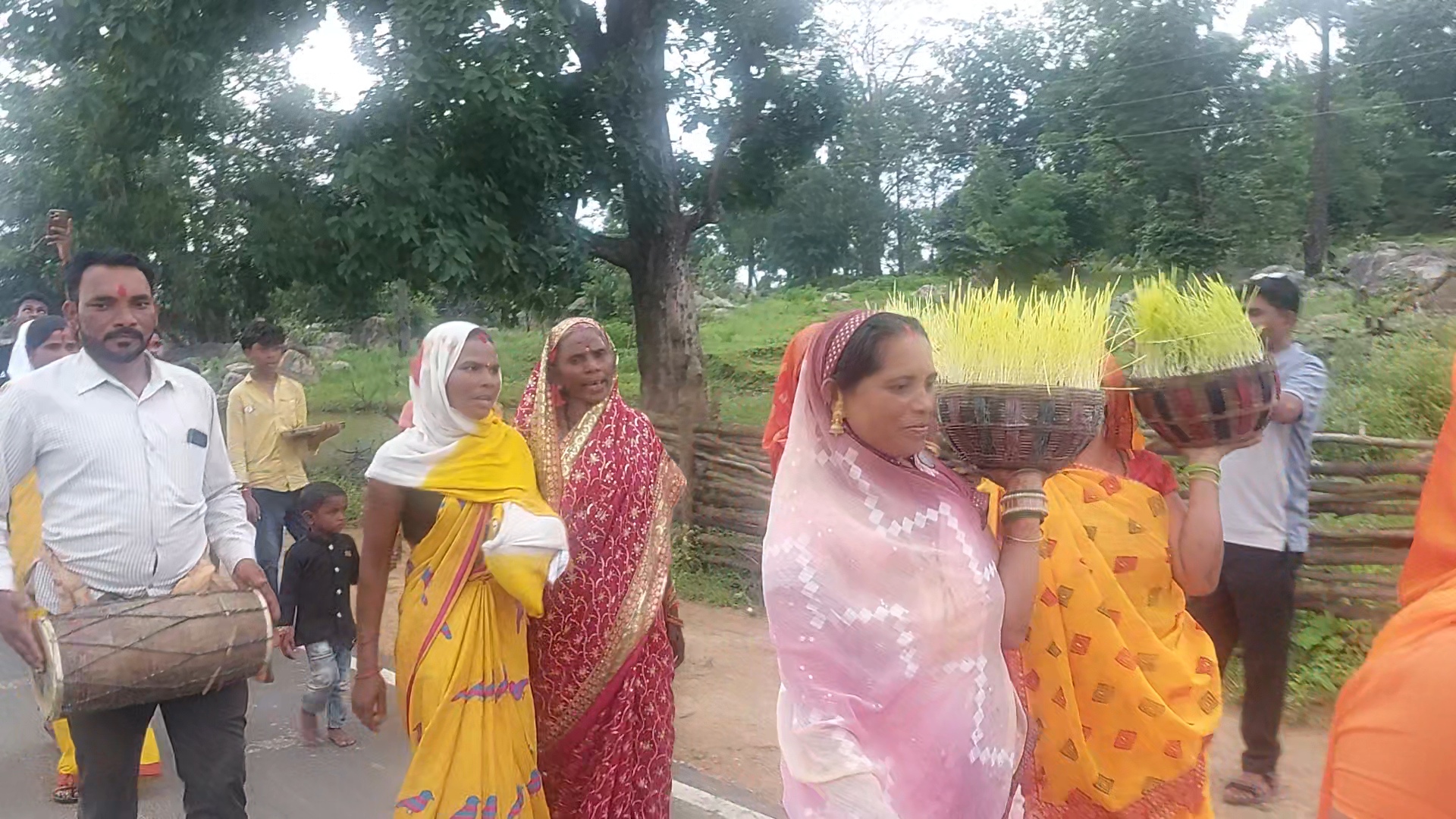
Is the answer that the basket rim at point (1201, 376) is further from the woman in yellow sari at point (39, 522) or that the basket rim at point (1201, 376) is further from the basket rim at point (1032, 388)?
the woman in yellow sari at point (39, 522)

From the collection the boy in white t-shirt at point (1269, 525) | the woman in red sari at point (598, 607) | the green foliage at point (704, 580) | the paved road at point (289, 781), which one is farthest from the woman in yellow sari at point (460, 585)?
the green foliage at point (704, 580)

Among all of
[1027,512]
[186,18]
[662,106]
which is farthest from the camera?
[662,106]

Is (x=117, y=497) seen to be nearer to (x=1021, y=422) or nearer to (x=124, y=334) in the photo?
(x=124, y=334)

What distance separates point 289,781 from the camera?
458cm

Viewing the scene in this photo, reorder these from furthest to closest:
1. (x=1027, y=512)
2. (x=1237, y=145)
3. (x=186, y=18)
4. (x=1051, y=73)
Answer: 1. (x=1051, y=73)
2. (x=1237, y=145)
3. (x=186, y=18)
4. (x=1027, y=512)

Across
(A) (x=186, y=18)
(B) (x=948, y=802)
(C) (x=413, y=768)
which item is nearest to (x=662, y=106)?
(A) (x=186, y=18)

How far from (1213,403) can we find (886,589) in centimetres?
79

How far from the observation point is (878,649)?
2.15 m

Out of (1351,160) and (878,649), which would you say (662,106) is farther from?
(1351,160)

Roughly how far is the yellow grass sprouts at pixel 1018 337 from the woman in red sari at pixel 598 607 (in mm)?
1321

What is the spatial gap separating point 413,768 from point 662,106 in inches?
337

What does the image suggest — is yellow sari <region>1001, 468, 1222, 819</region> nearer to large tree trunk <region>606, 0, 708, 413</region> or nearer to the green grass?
the green grass

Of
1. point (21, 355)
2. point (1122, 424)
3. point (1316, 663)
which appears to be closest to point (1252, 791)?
point (1316, 663)

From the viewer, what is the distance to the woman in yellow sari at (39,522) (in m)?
4.09
